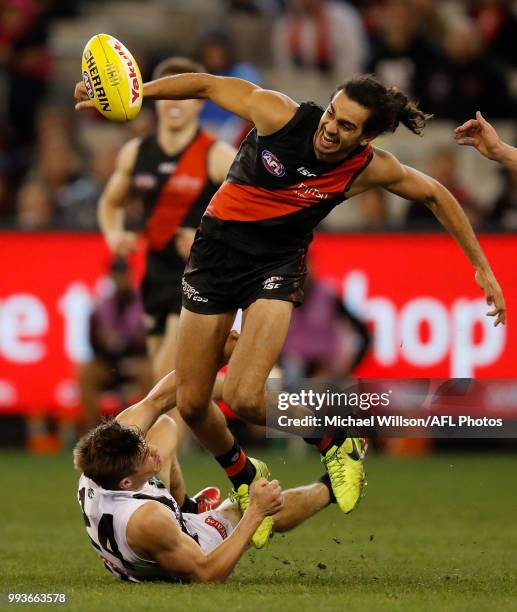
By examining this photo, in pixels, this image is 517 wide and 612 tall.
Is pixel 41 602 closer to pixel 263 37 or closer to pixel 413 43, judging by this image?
pixel 413 43

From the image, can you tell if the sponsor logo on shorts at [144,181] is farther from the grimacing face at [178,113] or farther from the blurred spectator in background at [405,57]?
the blurred spectator in background at [405,57]

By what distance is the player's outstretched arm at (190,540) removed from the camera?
21.3 ft

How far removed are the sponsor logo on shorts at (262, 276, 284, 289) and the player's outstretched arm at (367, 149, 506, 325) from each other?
2.28 ft

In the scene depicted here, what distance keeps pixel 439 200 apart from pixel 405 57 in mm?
8718

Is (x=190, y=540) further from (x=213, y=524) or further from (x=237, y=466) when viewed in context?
(x=237, y=466)

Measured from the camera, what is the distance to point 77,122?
17266 millimetres

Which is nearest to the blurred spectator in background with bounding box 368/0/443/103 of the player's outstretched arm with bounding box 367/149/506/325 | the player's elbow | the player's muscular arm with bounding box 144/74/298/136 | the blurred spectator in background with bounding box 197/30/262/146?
the blurred spectator in background with bounding box 197/30/262/146

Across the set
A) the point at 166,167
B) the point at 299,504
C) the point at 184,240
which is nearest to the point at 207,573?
the point at 299,504

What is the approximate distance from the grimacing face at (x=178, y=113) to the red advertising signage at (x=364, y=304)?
3.36 m

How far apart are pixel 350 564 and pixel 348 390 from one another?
960 mm

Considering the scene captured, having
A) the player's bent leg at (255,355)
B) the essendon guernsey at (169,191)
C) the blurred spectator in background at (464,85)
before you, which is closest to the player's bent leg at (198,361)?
the player's bent leg at (255,355)

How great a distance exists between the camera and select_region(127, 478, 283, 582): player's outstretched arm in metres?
6.50

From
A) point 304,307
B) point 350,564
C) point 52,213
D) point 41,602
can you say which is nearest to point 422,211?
point 304,307

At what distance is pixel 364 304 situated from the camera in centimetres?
1354
